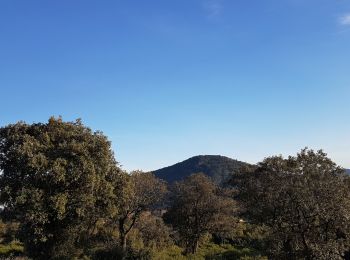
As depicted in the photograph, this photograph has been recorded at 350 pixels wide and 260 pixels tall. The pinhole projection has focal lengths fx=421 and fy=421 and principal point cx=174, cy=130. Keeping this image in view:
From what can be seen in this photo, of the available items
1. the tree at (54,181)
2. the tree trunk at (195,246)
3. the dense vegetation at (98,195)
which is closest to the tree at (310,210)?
the dense vegetation at (98,195)

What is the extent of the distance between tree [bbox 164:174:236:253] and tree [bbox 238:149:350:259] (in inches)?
1005

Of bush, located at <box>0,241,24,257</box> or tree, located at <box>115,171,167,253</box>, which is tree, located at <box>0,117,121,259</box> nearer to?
bush, located at <box>0,241,24,257</box>

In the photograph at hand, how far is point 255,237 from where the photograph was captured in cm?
6769

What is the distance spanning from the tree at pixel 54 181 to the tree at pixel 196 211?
22230mm

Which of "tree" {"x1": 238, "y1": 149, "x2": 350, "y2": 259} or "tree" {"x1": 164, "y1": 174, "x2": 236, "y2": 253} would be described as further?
"tree" {"x1": 164, "y1": 174, "x2": 236, "y2": 253}

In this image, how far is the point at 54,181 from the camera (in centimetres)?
2922

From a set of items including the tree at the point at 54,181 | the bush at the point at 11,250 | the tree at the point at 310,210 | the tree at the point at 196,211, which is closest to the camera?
the tree at the point at 310,210

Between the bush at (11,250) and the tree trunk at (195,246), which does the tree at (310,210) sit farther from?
the tree trunk at (195,246)

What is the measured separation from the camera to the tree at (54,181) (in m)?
29.2

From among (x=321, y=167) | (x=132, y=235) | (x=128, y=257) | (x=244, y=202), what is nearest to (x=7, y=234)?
(x=132, y=235)

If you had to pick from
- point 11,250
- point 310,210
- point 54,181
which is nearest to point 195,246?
point 11,250

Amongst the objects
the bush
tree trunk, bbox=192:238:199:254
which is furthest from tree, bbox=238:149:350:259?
tree trunk, bbox=192:238:199:254

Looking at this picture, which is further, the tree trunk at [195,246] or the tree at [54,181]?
the tree trunk at [195,246]

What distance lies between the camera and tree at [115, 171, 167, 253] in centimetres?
4900
